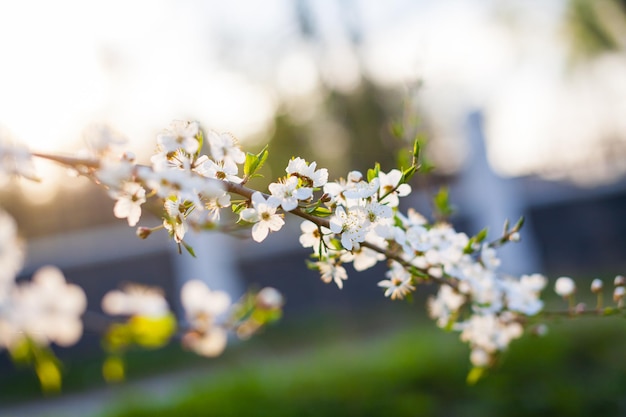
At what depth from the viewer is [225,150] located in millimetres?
689

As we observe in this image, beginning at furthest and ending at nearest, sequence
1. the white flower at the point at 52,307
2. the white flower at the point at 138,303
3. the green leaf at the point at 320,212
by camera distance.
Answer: the white flower at the point at 138,303, the white flower at the point at 52,307, the green leaf at the point at 320,212

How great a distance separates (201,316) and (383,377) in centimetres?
176

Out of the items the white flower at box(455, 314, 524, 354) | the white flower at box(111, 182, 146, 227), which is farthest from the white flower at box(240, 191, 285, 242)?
the white flower at box(455, 314, 524, 354)

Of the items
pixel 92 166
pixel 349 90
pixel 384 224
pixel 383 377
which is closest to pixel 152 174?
pixel 92 166

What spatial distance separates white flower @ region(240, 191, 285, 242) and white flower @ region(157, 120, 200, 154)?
0.27 ft

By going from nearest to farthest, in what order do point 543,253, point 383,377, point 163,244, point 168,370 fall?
point 383,377 < point 168,370 < point 163,244 < point 543,253

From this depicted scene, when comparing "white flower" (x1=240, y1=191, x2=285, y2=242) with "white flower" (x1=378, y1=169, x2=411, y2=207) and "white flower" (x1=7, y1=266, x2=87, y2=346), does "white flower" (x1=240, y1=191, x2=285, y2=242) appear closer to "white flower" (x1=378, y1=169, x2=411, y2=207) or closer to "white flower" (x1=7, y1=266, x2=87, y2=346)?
"white flower" (x1=378, y1=169, x2=411, y2=207)

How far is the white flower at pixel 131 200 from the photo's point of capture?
25.0 inches

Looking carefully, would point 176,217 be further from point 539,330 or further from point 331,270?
point 539,330

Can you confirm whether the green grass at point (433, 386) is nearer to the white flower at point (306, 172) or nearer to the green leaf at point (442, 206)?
the green leaf at point (442, 206)

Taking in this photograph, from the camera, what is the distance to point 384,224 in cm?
73

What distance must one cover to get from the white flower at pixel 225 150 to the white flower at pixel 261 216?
0.05 metres

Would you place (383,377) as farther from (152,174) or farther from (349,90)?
(349,90)

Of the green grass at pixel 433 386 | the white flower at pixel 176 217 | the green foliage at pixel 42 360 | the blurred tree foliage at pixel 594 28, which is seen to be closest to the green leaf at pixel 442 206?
the white flower at pixel 176 217
